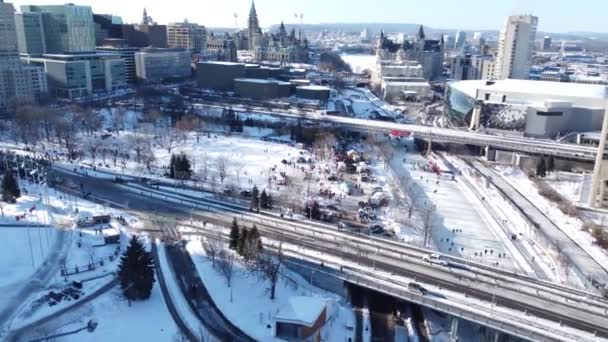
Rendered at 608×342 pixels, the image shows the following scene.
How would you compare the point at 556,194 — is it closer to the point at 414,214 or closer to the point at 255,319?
the point at 414,214

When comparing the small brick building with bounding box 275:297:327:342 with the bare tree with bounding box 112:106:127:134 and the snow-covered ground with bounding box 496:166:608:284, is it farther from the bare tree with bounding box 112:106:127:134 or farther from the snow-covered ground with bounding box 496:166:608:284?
the bare tree with bounding box 112:106:127:134

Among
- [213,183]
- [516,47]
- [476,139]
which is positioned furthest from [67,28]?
[516,47]

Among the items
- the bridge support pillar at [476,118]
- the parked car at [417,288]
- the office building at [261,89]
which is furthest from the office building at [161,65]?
the parked car at [417,288]

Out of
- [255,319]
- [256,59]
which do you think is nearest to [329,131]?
[255,319]

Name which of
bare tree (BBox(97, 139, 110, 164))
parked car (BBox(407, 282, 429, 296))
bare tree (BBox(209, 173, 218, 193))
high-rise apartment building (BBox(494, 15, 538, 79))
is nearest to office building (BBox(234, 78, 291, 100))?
bare tree (BBox(97, 139, 110, 164))

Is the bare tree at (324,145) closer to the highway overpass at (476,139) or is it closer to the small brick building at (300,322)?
the highway overpass at (476,139)

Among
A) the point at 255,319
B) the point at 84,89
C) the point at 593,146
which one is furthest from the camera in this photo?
the point at 84,89
